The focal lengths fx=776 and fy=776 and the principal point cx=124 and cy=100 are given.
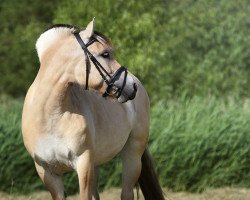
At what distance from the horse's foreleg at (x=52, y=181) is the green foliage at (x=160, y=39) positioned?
12047 mm

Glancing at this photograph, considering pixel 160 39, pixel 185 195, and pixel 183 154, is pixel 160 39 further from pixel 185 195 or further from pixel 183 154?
pixel 185 195

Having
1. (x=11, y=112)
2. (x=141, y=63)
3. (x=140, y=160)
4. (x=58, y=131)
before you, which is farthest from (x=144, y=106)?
(x=141, y=63)

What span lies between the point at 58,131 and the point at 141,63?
41.5 ft

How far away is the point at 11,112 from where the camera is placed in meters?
10.4

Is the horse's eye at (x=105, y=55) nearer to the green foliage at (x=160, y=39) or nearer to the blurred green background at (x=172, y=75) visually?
the blurred green background at (x=172, y=75)

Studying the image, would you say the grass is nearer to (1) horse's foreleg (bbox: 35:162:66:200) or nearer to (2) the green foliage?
(1) horse's foreleg (bbox: 35:162:66:200)

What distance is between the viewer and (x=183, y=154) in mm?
9672

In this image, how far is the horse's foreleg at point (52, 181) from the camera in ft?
19.0

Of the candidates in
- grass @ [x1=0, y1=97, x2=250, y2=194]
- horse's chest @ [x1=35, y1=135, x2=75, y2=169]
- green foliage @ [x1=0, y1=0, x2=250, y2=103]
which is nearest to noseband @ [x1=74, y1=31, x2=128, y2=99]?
horse's chest @ [x1=35, y1=135, x2=75, y2=169]

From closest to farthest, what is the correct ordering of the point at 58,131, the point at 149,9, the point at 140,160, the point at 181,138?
the point at 58,131, the point at 140,160, the point at 181,138, the point at 149,9

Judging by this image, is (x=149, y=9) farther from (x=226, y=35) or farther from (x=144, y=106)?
(x=144, y=106)

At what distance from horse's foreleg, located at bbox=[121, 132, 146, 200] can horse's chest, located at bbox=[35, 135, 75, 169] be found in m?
1.14

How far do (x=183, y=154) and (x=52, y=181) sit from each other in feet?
13.3

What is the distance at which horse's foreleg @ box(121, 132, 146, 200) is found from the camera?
6.74 meters
